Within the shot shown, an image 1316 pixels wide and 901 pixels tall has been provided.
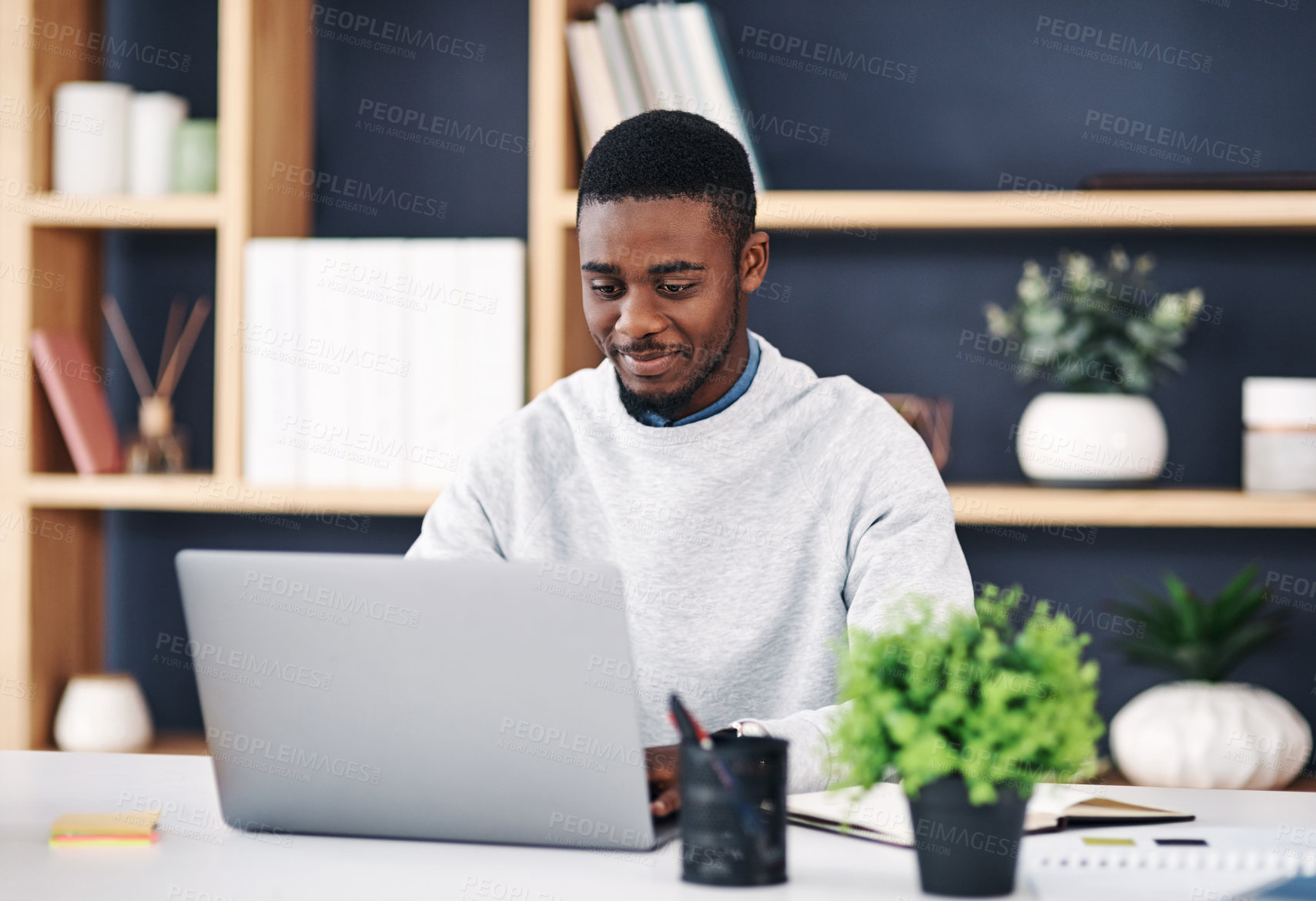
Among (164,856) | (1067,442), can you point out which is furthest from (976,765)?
(1067,442)

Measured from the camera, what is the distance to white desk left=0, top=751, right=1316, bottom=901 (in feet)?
2.87

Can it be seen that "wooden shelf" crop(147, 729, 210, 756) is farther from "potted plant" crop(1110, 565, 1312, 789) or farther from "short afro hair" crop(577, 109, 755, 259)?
"potted plant" crop(1110, 565, 1312, 789)

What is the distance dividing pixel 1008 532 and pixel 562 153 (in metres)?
1.02

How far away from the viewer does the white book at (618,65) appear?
6.95 ft

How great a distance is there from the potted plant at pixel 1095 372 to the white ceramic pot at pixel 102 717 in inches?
61.6

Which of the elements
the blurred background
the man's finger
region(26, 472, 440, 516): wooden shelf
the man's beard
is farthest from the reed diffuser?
the man's finger

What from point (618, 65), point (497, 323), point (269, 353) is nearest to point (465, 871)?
point (497, 323)

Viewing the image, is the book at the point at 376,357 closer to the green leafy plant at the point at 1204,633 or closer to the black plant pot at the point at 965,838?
the green leafy plant at the point at 1204,633

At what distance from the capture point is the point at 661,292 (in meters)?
1.46

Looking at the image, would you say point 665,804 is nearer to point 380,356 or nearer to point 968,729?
point 968,729

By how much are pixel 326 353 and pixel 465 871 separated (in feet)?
4.46

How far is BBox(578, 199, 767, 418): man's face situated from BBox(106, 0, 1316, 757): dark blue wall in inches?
34.1

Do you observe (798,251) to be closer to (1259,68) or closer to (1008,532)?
(1008,532)

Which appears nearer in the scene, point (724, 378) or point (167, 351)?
point (724, 378)
